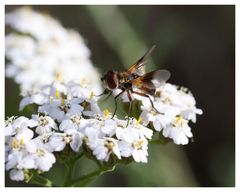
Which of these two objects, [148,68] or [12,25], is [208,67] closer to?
[148,68]

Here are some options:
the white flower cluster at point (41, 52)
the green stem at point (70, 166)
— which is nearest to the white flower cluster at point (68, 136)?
the green stem at point (70, 166)

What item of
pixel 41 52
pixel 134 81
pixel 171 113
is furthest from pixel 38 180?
pixel 41 52

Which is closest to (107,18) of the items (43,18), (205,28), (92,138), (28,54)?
(43,18)

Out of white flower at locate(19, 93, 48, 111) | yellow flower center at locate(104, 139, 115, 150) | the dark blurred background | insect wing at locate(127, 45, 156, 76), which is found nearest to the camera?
yellow flower center at locate(104, 139, 115, 150)

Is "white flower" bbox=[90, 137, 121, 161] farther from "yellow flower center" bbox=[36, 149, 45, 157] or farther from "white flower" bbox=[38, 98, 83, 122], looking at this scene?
"white flower" bbox=[38, 98, 83, 122]

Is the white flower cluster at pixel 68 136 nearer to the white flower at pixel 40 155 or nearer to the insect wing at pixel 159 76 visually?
the white flower at pixel 40 155

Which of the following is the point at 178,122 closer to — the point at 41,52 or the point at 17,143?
the point at 17,143

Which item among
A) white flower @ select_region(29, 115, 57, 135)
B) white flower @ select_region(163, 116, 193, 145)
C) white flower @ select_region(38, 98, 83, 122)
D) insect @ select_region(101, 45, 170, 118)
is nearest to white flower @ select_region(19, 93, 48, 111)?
white flower @ select_region(38, 98, 83, 122)
